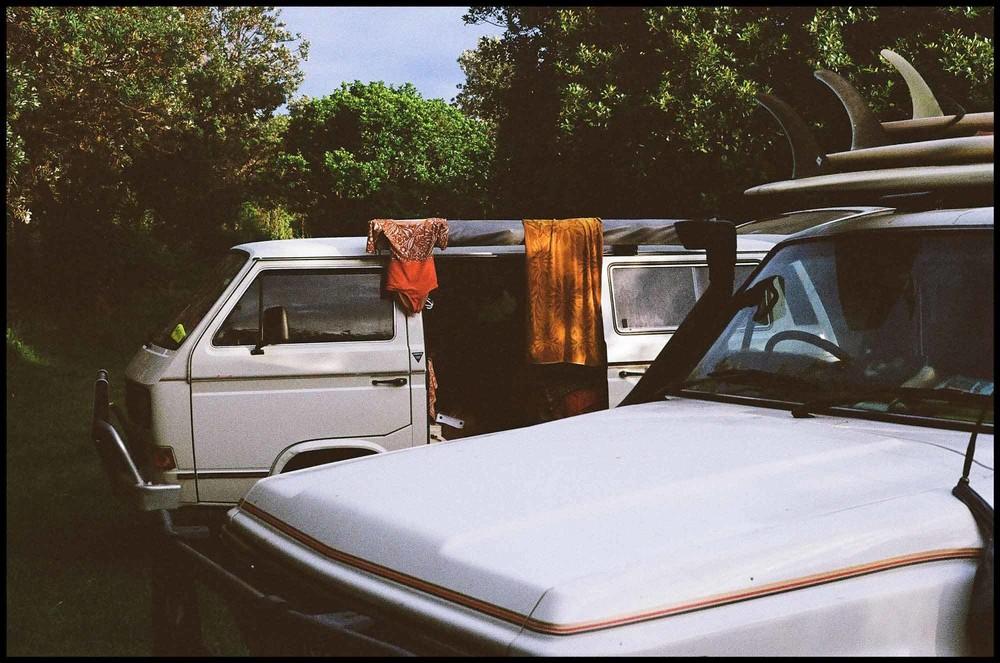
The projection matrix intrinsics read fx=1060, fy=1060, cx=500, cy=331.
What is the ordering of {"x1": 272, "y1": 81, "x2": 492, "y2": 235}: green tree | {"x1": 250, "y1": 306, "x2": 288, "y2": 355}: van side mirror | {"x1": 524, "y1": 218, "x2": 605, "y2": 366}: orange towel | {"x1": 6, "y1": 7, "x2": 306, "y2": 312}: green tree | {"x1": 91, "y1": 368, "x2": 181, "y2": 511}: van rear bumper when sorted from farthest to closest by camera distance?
1. {"x1": 272, "y1": 81, "x2": 492, "y2": 235}: green tree
2. {"x1": 6, "y1": 7, "x2": 306, "y2": 312}: green tree
3. {"x1": 524, "y1": 218, "x2": 605, "y2": 366}: orange towel
4. {"x1": 250, "y1": 306, "x2": 288, "y2": 355}: van side mirror
5. {"x1": 91, "y1": 368, "x2": 181, "y2": 511}: van rear bumper

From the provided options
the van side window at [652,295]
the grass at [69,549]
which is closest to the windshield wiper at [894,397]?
the grass at [69,549]

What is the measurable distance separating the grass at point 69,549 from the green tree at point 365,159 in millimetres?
25003

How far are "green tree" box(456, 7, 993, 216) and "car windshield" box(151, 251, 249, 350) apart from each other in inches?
417

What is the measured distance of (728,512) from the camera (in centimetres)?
213

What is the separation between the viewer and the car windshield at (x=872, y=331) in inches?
109

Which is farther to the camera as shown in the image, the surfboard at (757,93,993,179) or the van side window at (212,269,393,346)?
the van side window at (212,269,393,346)

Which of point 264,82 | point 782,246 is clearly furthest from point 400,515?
point 264,82

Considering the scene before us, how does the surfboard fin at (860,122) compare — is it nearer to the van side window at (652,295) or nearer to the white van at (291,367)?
the white van at (291,367)

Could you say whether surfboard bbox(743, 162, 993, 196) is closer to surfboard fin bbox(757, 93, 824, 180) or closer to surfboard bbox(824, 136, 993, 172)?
surfboard bbox(824, 136, 993, 172)

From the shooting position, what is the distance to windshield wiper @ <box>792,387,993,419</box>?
105 inches

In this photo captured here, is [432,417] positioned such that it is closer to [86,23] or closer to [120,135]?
[86,23]

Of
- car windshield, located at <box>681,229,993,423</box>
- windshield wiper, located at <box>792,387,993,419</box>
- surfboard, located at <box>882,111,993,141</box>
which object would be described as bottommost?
windshield wiper, located at <box>792,387,993,419</box>

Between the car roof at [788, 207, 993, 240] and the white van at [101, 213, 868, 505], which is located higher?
the car roof at [788, 207, 993, 240]

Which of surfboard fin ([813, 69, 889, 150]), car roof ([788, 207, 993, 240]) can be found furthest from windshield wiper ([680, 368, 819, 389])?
surfboard fin ([813, 69, 889, 150])
